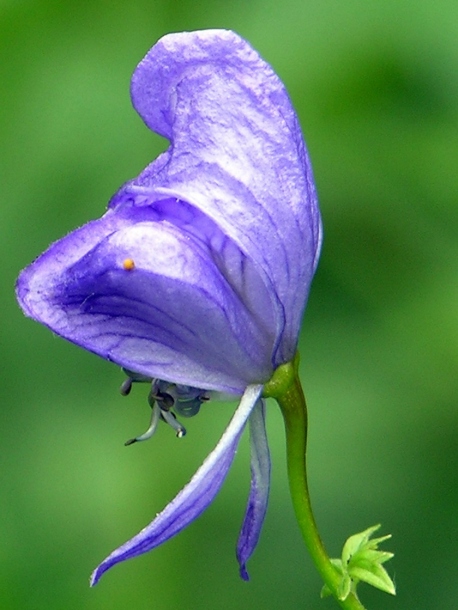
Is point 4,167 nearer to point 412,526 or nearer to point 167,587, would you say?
point 167,587

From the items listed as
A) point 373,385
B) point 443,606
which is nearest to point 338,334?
point 373,385

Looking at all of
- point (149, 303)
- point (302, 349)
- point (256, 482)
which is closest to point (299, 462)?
point (256, 482)

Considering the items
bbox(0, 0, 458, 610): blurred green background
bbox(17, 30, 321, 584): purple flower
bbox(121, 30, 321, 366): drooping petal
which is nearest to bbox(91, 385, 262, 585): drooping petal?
bbox(17, 30, 321, 584): purple flower

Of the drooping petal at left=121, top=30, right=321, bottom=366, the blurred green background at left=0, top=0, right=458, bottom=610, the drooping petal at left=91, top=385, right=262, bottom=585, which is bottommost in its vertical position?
the blurred green background at left=0, top=0, right=458, bottom=610

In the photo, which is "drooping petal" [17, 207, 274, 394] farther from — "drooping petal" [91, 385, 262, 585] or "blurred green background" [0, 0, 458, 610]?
"blurred green background" [0, 0, 458, 610]

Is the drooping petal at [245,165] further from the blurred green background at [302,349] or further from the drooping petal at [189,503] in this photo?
the blurred green background at [302,349]

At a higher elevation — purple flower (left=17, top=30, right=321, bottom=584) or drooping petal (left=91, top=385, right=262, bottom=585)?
purple flower (left=17, top=30, right=321, bottom=584)

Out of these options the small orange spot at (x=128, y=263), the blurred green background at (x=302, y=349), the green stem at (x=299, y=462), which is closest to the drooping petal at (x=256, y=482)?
the green stem at (x=299, y=462)
